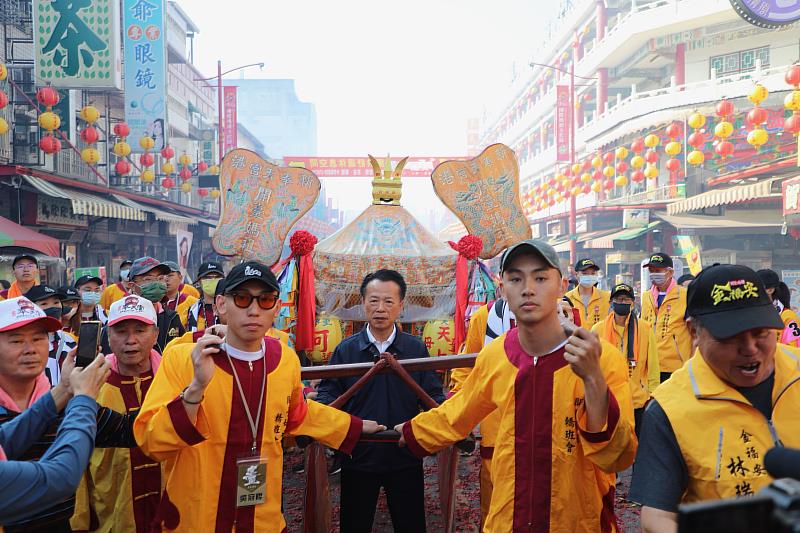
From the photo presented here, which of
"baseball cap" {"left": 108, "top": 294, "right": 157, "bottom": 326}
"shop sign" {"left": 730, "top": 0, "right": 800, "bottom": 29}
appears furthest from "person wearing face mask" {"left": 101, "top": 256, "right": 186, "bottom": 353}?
"shop sign" {"left": 730, "top": 0, "right": 800, "bottom": 29}

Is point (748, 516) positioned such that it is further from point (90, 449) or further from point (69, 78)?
point (69, 78)

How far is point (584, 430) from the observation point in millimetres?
2365

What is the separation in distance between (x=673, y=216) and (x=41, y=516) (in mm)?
22130

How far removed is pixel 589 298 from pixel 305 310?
4.00m

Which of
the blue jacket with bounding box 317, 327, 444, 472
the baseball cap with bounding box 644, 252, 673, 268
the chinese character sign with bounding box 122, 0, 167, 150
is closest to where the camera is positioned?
the blue jacket with bounding box 317, 327, 444, 472

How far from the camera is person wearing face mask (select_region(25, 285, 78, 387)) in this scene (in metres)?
4.41

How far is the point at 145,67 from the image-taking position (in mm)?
16922

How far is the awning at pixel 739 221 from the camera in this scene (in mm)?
18922

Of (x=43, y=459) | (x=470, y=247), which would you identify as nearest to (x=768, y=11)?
(x=470, y=247)

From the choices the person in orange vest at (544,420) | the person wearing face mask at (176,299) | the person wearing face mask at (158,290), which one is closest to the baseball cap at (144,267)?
the person wearing face mask at (158,290)

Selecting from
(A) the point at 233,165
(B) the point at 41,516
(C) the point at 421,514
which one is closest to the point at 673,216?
(A) the point at 233,165

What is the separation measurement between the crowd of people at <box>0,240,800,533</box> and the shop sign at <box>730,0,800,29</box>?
13063 mm

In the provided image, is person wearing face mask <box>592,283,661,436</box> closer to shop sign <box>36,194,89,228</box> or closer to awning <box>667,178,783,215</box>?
awning <box>667,178,783,215</box>

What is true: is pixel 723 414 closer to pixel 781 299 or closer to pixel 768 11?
pixel 781 299
